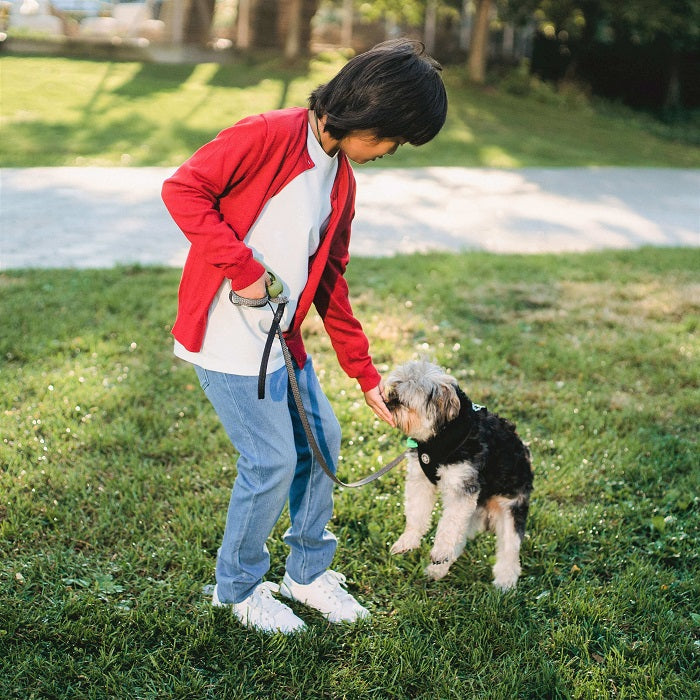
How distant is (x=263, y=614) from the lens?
9.80ft

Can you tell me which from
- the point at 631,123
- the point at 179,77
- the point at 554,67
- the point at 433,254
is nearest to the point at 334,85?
the point at 433,254

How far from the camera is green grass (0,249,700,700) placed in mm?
2838

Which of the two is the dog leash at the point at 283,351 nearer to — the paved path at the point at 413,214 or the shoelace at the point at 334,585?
the shoelace at the point at 334,585

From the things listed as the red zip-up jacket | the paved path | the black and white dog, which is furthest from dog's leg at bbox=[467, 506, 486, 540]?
the paved path

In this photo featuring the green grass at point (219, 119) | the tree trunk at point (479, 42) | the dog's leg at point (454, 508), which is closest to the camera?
the dog's leg at point (454, 508)

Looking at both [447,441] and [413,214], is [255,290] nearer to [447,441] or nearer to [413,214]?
[447,441]

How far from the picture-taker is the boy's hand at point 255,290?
2436mm

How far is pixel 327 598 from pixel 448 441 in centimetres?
80

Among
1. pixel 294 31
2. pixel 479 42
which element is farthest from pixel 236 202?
pixel 479 42

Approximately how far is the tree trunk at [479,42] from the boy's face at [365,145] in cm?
1833

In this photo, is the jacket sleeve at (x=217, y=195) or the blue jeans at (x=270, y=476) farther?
the blue jeans at (x=270, y=476)

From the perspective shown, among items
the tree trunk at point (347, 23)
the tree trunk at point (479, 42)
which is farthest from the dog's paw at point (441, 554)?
the tree trunk at point (347, 23)

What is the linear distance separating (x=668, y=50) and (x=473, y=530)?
22.9 meters

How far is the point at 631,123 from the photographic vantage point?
793 inches
